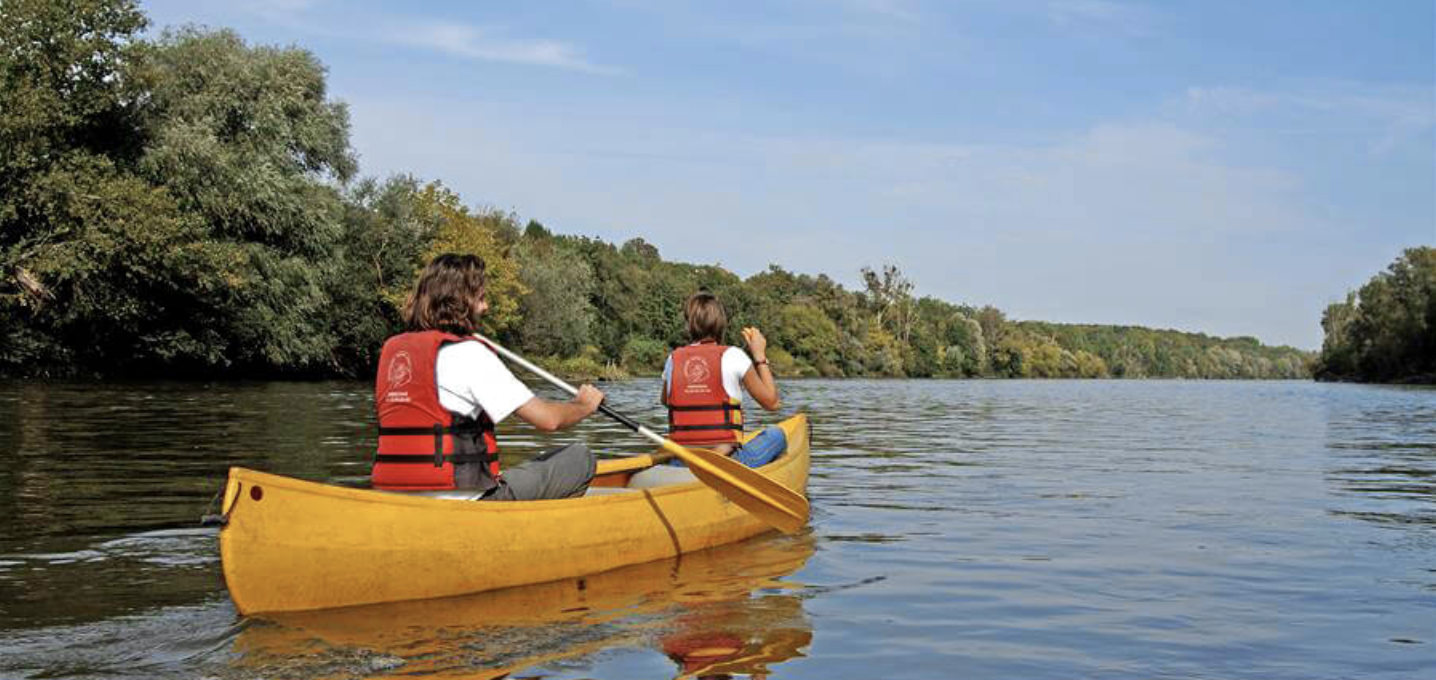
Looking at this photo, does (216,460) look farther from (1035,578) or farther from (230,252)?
(230,252)

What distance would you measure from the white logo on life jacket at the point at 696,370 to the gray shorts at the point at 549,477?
1447 mm

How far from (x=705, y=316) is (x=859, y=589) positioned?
241cm

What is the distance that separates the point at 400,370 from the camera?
5223 mm

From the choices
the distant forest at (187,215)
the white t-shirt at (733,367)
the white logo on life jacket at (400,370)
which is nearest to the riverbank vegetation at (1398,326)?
the distant forest at (187,215)

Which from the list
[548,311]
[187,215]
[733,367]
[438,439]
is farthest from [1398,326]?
[438,439]

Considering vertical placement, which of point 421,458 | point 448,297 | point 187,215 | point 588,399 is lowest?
point 421,458

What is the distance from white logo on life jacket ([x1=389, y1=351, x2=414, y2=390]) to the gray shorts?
698mm

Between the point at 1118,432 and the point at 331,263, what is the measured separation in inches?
807

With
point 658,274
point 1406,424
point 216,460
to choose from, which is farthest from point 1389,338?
point 216,460

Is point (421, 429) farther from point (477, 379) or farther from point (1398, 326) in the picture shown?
point (1398, 326)

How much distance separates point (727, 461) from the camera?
6.79 m

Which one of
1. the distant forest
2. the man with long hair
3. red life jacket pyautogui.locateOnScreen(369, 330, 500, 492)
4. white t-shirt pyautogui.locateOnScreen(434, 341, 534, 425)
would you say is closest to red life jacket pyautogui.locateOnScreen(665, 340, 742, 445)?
the man with long hair

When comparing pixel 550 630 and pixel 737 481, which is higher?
pixel 737 481

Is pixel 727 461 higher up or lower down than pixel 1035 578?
higher up
